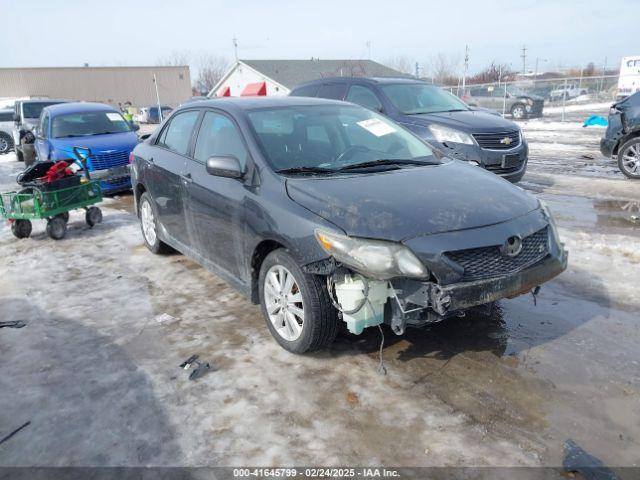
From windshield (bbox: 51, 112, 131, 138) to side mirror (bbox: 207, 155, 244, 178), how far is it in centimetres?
801

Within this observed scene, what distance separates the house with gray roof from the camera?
A: 45.2 metres

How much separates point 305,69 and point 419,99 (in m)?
41.7

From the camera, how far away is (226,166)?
3889 millimetres

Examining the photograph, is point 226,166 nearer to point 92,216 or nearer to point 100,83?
point 92,216

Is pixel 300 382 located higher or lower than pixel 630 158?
lower

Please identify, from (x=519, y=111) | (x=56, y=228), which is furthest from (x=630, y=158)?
(x=519, y=111)

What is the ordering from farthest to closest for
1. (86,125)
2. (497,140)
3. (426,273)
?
(86,125) < (497,140) < (426,273)

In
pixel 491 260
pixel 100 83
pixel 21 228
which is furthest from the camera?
pixel 100 83

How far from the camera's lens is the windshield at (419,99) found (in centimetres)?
887

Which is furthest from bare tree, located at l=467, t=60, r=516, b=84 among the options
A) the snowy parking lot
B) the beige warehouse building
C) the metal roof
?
the snowy parking lot

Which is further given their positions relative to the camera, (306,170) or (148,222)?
(148,222)

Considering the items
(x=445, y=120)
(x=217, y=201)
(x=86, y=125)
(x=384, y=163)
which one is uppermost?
(x=86, y=125)

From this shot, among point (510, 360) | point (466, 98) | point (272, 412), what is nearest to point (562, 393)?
point (510, 360)

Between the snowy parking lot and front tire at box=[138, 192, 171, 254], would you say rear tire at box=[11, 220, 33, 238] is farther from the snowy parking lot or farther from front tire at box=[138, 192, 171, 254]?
front tire at box=[138, 192, 171, 254]
